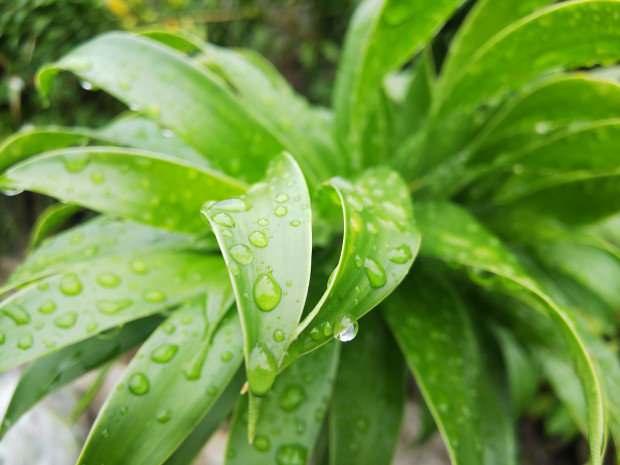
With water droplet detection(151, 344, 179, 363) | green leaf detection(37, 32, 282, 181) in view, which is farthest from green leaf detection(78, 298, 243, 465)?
green leaf detection(37, 32, 282, 181)

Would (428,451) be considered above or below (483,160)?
below

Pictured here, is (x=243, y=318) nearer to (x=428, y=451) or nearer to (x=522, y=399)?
(x=522, y=399)

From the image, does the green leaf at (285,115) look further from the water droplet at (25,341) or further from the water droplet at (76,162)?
the water droplet at (25,341)

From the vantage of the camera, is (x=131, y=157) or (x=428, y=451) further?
(x=428, y=451)

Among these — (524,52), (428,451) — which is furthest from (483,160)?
(428,451)

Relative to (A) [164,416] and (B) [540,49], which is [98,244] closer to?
(A) [164,416]

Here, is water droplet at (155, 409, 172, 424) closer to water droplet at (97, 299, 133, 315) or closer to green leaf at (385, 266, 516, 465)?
water droplet at (97, 299, 133, 315)

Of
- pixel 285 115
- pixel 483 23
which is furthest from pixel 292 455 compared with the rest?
pixel 483 23
